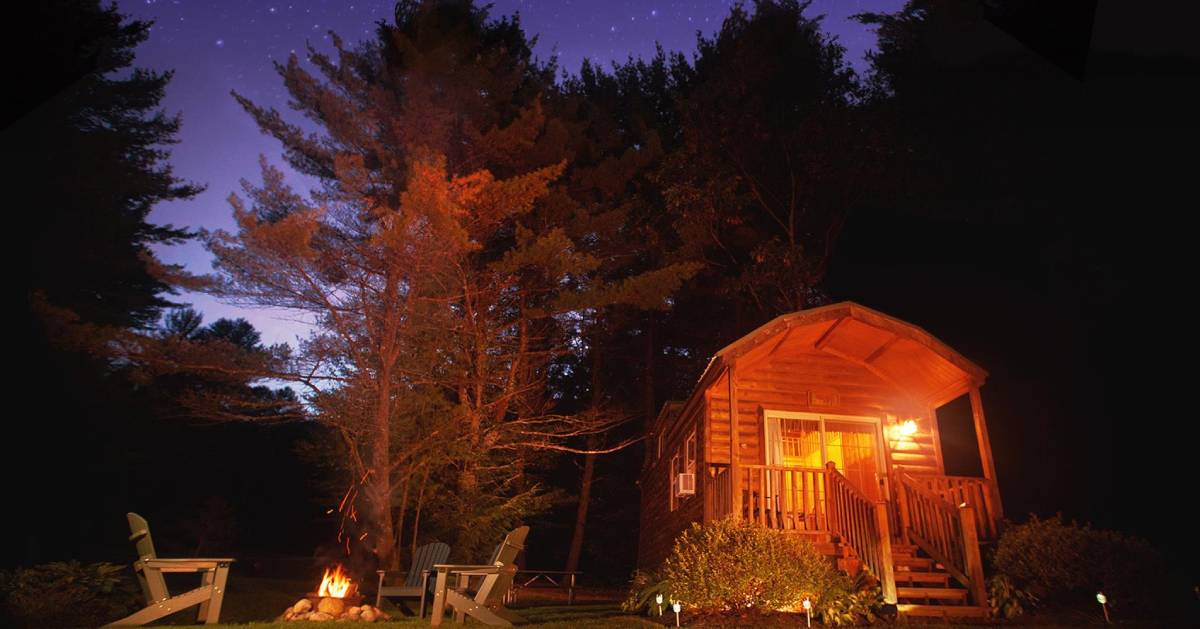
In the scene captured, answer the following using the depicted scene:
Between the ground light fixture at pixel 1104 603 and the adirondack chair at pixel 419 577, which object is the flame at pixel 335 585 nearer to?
the adirondack chair at pixel 419 577

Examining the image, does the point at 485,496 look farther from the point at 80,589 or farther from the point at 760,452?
the point at 80,589

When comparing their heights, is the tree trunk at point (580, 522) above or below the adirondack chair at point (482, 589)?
above

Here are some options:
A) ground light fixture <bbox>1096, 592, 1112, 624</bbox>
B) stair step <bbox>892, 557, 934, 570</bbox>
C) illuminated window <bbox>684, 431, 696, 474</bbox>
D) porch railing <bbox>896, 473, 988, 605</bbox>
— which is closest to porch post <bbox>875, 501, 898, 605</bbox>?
stair step <bbox>892, 557, 934, 570</bbox>

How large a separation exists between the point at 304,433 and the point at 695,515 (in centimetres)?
2552

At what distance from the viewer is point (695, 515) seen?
10531 mm

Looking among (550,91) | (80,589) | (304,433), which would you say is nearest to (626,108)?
(550,91)

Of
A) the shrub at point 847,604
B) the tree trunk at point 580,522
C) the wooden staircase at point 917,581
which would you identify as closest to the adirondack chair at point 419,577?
the shrub at point 847,604

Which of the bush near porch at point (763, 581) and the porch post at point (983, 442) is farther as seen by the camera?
the porch post at point (983, 442)

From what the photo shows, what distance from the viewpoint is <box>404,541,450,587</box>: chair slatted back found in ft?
27.5

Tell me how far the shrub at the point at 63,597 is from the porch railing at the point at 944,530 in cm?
1002

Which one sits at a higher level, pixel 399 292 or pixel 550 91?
pixel 550 91

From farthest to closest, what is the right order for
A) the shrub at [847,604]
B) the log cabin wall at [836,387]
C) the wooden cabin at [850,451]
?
the log cabin wall at [836,387] → the wooden cabin at [850,451] → the shrub at [847,604]

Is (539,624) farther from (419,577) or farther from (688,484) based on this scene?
(688,484)

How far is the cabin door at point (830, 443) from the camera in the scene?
11352 mm
